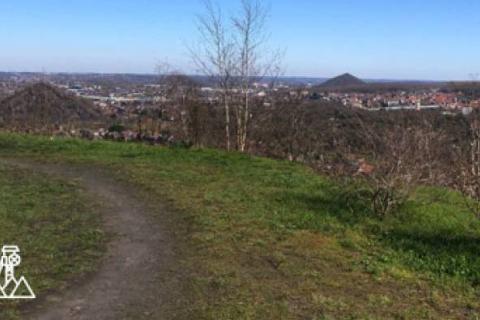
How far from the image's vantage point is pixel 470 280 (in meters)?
6.09

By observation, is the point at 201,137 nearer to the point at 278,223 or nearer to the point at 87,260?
the point at 278,223

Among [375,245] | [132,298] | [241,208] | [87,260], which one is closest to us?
[132,298]

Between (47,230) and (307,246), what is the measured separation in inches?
111

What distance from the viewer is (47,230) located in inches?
274

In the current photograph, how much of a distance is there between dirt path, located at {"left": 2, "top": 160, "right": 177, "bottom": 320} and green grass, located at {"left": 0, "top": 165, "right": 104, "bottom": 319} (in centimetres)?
17

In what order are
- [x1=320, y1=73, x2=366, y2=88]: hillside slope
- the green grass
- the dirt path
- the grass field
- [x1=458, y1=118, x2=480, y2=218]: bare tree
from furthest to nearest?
[x1=320, y1=73, x2=366, y2=88]: hillside slope → [x1=458, y1=118, x2=480, y2=218]: bare tree → the green grass → the grass field → the dirt path

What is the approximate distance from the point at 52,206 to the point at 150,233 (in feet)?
5.87

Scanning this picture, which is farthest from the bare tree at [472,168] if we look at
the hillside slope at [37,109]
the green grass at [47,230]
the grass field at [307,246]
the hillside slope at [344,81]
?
the hillside slope at [344,81]

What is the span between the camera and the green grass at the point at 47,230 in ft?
18.0

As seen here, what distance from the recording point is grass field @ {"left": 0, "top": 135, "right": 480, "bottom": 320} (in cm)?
515

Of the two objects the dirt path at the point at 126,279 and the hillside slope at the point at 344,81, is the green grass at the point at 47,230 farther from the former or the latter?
the hillside slope at the point at 344,81

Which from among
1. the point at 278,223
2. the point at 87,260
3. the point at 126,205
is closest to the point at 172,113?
the point at 126,205

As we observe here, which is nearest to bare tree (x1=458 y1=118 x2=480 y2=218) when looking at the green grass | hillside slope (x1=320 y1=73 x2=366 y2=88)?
the green grass

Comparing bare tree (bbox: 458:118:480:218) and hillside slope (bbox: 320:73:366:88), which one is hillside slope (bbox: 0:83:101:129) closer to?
bare tree (bbox: 458:118:480:218)
